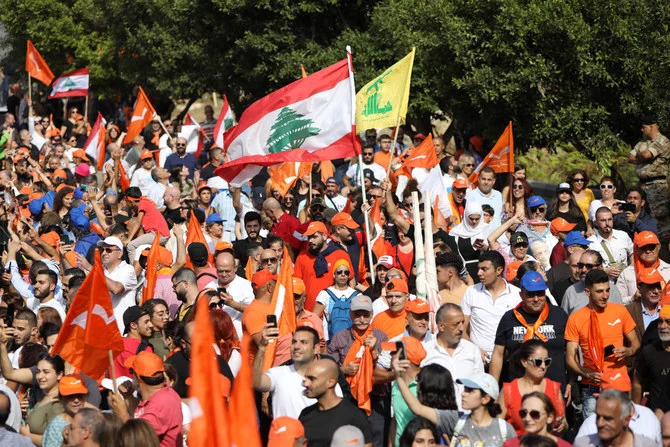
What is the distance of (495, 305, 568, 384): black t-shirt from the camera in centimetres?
927

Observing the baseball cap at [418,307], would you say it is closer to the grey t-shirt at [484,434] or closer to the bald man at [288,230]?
the grey t-shirt at [484,434]

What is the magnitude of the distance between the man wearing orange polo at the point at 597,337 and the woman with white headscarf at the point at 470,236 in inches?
126

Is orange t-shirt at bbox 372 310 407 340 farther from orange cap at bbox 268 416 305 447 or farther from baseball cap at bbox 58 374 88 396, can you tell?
baseball cap at bbox 58 374 88 396

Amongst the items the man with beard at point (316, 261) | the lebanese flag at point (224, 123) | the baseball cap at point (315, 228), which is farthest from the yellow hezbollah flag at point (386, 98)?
the lebanese flag at point (224, 123)

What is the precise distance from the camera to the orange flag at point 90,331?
902cm

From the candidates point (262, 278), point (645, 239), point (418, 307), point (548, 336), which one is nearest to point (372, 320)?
point (418, 307)

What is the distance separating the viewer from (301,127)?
43.1 ft

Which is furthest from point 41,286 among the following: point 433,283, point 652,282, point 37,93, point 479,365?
point 37,93

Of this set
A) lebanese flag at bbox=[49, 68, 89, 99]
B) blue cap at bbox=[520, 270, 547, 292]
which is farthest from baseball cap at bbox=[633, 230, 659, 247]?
lebanese flag at bbox=[49, 68, 89, 99]

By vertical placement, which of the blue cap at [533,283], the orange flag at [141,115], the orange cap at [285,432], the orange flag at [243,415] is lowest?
the orange flag at [141,115]

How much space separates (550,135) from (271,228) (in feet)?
13.6

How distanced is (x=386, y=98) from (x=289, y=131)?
1.09 m

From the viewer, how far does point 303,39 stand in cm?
2294

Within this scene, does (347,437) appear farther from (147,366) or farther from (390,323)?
(390,323)
